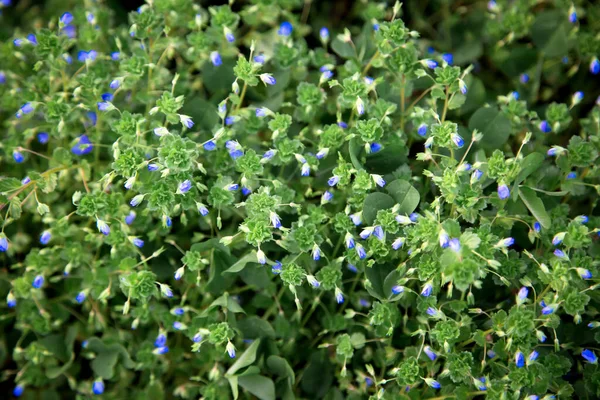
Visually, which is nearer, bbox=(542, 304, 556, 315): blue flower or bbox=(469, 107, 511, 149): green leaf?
bbox=(542, 304, 556, 315): blue flower

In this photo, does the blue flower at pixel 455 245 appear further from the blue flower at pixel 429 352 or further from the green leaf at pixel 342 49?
the green leaf at pixel 342 49

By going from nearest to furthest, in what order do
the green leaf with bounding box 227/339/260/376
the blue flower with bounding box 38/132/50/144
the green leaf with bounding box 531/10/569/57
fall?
the green leaf with bounding box 227/339/260/376
the blue flower with bounding box 38/132/50/144
the green leaf with bounding box 531/10/569/57

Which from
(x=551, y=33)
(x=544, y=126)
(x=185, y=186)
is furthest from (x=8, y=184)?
(x=551, y=33)

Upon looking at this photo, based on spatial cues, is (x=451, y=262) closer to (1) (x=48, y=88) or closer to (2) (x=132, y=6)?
(1) (x=48, y=88)

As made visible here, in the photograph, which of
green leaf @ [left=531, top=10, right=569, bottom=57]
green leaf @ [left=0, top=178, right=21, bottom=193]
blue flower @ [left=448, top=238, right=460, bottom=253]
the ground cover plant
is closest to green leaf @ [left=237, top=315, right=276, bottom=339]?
the ground cover plant

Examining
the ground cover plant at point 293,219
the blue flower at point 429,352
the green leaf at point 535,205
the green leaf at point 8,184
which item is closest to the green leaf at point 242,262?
the ground cover plant at point 293,219

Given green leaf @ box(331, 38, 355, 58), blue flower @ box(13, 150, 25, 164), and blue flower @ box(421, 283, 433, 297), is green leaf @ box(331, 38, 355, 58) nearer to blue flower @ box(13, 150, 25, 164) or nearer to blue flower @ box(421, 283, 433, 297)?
blue flower @ box(421, 283, 433, 297)
